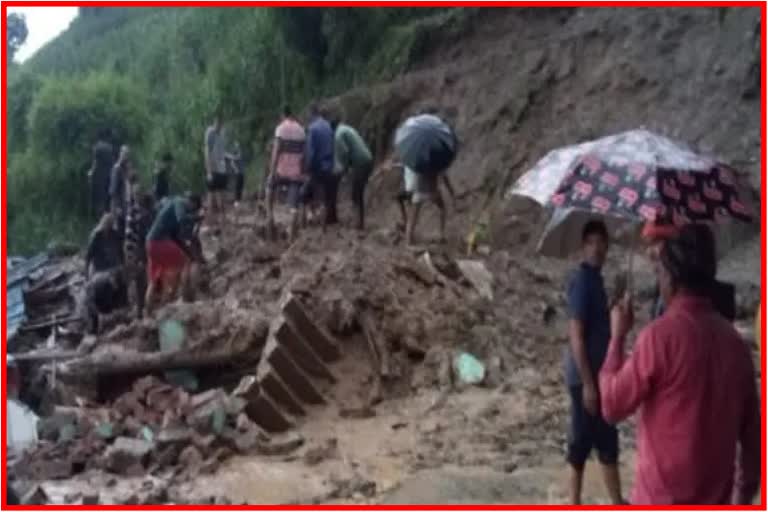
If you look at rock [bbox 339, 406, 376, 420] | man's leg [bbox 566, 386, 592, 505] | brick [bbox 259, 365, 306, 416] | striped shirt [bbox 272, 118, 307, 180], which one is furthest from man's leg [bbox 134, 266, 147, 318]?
man's leg [bbox 566, 386, 592, 505]

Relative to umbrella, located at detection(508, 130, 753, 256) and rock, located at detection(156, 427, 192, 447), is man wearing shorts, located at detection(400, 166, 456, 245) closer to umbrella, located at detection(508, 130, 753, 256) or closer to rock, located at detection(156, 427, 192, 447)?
rock, located at detection(156, 427, 192, 447)

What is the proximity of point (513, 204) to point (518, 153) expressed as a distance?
166 centimetres

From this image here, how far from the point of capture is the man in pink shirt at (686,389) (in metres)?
4.94

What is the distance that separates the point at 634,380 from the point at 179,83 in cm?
3210

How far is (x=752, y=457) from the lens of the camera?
204 inches

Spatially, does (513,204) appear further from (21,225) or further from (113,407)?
(21,225)

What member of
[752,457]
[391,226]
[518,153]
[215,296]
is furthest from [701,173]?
[518,153]

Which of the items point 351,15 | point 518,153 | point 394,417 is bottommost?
point 394,417

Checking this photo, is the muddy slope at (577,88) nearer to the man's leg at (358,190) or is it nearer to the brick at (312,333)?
the man's leg at (358,190)

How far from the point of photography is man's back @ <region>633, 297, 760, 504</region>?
16.2 ft

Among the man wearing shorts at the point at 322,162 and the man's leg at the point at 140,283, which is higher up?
the man wearing shorts at the point at 322,162

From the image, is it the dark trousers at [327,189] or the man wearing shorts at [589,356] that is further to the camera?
the dark trousers at [327,189]

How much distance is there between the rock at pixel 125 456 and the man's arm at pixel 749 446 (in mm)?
5044

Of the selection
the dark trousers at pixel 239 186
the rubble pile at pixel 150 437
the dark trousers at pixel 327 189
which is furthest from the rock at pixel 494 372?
the dark trousers at pixel 239 186
